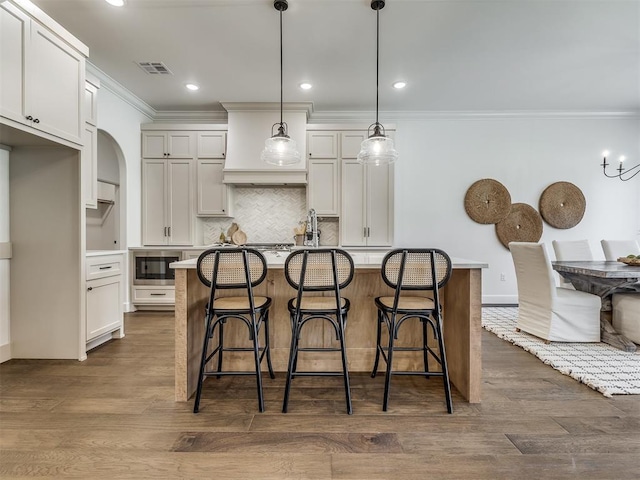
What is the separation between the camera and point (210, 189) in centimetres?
446

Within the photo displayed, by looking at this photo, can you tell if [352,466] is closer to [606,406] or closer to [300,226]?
[606,406]

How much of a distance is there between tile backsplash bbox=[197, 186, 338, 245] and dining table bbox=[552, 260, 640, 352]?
9.33 feet

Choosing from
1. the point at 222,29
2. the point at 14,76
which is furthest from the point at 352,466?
the point at 222,29

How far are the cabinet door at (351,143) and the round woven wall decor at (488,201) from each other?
1854 mm

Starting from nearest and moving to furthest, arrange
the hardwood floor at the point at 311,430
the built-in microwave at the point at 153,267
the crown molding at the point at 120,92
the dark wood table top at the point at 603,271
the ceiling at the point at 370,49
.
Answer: the hardwood floor at the point at 311,430, the ceiling at the point at 370,49, the dark wood table top at the point at 603,271, the crown molding at the point at 120,92, the built-in microwave at the point at 153,267

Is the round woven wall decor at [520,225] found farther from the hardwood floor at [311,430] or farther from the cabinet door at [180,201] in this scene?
the cabinet door at [180,201]

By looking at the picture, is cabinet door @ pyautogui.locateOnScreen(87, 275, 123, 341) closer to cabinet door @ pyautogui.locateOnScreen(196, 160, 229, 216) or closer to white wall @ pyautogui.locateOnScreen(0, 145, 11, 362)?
white wall @ pyautogui.locateOnScreen(0, 145, 11, 362)

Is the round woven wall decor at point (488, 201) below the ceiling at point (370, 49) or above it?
below

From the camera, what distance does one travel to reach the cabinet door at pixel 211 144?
4.43 meters

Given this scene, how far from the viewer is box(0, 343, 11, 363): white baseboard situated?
2592mm

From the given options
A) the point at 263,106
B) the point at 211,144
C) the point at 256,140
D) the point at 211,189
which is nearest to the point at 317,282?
the point at 256,140

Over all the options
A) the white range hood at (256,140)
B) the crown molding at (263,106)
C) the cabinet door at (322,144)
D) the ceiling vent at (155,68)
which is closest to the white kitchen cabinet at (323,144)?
the cabinet door at (322,144)

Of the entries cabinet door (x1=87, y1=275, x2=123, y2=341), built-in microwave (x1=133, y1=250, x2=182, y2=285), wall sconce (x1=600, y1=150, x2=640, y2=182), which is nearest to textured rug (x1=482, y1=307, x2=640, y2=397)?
wall sconce (x1=600, y1=150, x2=640, y2=182)

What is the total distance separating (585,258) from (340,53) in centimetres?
360
